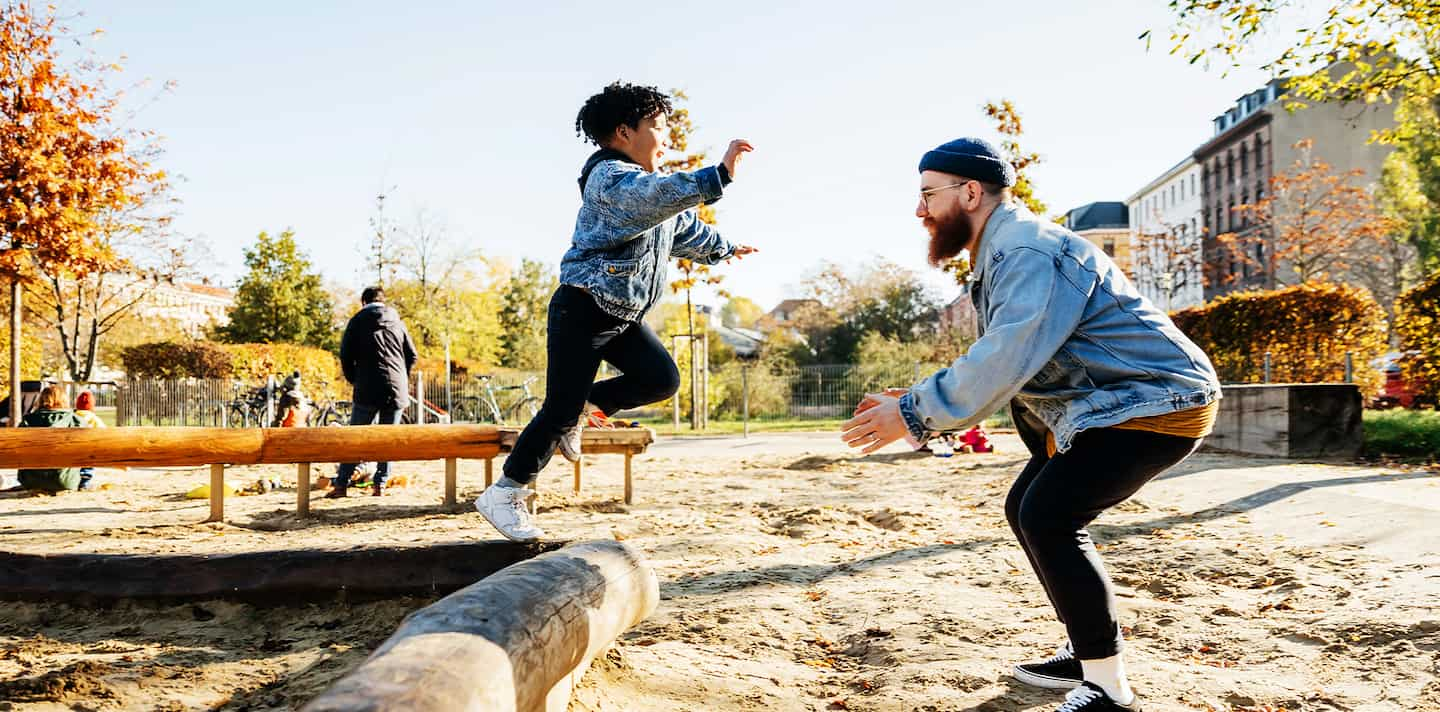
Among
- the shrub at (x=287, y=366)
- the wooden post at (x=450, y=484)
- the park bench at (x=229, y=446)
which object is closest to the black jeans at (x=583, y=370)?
the park bench at (x=229, y=446)

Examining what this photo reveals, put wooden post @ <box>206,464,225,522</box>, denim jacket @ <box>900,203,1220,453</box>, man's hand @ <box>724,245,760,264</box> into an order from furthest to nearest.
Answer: wooden post @ <box>206,464,225,522</box>, man's hand @ <box>724,245,760,264</box>, denim jacket @ <box>900,203,1220,453</box>

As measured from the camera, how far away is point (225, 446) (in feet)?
22.7

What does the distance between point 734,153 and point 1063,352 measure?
1.52m

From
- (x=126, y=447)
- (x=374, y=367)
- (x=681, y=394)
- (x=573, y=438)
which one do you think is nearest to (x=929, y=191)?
(x=573, y=438)

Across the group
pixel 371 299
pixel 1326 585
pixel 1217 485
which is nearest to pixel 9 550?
pixel 371 299

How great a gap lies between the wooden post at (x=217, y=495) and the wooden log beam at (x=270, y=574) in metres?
2.99

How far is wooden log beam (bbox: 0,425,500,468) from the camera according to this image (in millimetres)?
6547

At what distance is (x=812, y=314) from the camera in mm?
46031

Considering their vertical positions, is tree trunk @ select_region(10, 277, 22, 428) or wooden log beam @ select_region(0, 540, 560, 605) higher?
tree trunk @ select_region(10, 277, 22, 428)

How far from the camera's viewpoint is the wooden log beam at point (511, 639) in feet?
5.90

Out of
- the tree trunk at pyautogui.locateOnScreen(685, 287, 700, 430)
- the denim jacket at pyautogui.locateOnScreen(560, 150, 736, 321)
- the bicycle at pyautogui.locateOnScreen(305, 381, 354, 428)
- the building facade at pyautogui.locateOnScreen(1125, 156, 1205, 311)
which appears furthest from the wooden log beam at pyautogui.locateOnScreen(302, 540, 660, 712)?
the building facade at pyautogui.locateOnScreen(1125, 156, 1205, 311)

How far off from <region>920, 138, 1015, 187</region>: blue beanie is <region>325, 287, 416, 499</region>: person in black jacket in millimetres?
6804

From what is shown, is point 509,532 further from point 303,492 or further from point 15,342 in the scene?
point 15,342

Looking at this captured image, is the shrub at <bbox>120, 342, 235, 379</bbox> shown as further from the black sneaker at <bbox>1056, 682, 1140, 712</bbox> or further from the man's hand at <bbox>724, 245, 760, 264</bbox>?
the black sneaker at <bbox>1056, 682, 1140, 712</bbox>
